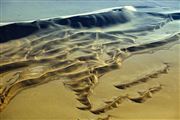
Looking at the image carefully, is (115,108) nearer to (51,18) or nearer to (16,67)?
(16,67)

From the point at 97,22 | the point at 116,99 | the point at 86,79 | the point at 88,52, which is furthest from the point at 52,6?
the point at 116,99

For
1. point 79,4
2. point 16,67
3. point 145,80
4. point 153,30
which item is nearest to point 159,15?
point 153,30

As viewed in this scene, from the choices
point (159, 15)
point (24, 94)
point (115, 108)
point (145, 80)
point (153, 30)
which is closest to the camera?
point (115, 108)

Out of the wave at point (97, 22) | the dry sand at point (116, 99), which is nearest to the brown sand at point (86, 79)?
the dry sand at point (116, 99)

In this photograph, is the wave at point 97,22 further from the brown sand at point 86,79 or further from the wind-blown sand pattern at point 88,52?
the brown sand at point 86,79

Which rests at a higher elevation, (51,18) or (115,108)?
(51,18)

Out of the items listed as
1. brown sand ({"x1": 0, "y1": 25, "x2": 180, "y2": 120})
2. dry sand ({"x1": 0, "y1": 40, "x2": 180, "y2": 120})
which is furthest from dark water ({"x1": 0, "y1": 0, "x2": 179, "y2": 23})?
dry sand ({"x1": 0, "y1": 40, "x2": 180, "y2": 120})

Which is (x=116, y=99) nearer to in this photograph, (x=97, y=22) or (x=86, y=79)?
(x=86, y=79)

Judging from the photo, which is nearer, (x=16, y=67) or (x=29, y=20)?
(x=16, y=67)
